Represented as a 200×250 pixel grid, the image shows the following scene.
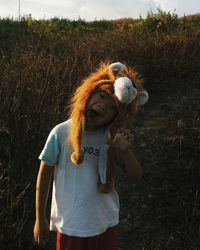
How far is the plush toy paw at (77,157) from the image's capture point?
1.25m

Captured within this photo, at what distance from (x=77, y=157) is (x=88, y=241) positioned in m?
0.40

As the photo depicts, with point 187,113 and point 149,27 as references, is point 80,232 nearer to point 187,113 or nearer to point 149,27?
point 187,113

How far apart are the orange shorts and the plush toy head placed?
1.17 ft

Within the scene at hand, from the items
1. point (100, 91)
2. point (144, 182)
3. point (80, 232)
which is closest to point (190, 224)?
point (144, 182)

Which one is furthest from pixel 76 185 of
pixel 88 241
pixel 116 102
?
pixel 116 102

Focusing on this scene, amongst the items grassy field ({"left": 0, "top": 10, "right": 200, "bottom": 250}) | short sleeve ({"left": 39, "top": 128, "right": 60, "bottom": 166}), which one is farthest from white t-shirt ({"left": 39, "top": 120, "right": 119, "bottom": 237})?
grassy field ({"left": 0, "top": 10, "right": 200, "bottom": 250})

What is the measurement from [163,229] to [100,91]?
4.92ft

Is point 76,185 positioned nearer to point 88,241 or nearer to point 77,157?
point 77,157

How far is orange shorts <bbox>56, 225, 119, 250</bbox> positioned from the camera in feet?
4.39

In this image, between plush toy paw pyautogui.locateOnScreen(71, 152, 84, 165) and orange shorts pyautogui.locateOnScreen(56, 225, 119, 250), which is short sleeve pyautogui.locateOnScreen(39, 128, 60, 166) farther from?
orange shorts pyautogui.locateOnScreen(56, 225, 119, 250)

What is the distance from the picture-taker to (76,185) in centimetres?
131

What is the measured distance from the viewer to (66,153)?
1.31m

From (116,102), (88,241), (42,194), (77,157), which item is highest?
(116,102)

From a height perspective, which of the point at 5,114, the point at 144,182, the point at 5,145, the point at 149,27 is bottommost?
the point at 144,182
